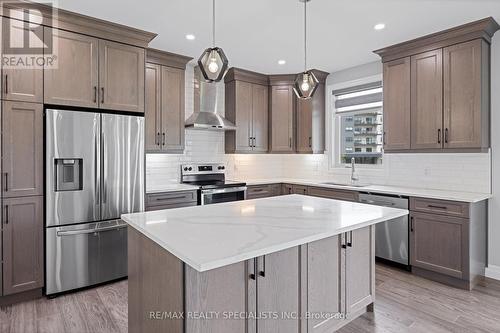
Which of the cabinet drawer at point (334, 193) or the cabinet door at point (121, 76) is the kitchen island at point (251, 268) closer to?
the cabinet drawer at point (334, 193)

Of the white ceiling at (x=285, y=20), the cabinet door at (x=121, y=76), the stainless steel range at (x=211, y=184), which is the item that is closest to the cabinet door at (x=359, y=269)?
the white ceiling at (x=285, y=20)

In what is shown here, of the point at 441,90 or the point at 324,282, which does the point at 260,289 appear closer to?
the point at 324,282

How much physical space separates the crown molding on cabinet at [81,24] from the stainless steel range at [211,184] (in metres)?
1.89

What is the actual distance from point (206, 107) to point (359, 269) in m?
3.32

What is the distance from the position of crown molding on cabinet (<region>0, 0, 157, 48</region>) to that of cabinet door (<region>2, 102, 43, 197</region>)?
84cm

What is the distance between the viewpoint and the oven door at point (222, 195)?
4.00m

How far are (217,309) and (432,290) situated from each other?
101 inches

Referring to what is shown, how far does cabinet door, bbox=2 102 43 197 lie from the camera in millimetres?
2634

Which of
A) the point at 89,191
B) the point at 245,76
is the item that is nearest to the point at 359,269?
the point at 89,191

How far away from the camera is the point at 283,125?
511 cm

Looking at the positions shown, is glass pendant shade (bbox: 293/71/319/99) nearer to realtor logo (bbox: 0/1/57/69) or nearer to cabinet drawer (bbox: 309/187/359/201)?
cabinet drawer (bbox: 309/187/359/201)

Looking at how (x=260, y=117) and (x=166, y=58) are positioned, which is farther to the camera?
(x=260, y=117)

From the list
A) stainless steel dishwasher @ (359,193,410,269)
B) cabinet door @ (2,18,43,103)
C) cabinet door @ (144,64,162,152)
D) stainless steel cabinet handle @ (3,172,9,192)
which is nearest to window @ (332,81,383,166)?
stainless steel dishwasher @ (359,193,410,269)

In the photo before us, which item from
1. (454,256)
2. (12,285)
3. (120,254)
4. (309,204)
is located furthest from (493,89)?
(12,285)
